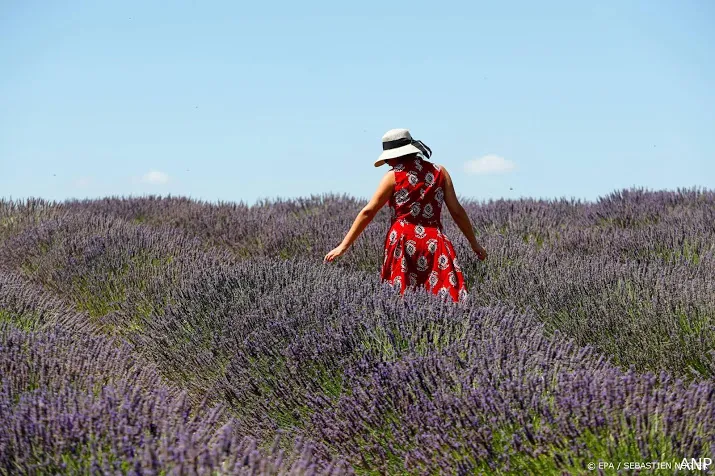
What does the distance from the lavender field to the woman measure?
36 cm

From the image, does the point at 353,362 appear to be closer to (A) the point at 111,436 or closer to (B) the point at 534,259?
(A) the point at 111,436

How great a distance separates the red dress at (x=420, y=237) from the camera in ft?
14.1

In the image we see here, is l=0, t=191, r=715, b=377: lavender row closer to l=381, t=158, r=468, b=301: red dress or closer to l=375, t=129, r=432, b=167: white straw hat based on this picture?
l=381, t=158, r=468, b=301: red dress

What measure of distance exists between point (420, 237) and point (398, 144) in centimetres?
52

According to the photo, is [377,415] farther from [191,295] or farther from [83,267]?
[83,267]

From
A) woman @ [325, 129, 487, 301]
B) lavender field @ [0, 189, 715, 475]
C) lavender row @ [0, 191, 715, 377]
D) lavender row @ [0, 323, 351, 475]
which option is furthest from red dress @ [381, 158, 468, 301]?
lavender row @ [0, 323, 351, 475]

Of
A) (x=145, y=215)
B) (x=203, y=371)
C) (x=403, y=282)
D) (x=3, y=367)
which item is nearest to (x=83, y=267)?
(x=203, y=371)

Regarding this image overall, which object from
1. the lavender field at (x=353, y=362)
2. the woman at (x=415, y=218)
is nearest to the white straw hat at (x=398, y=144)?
the woman at (x=415, y=218)

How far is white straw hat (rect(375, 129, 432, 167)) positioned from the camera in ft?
13.9

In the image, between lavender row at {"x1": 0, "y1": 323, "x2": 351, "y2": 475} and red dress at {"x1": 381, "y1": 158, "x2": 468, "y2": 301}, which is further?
red dress at {"x1": 381, "y1": 158, "x2": 468, "y2": 301}

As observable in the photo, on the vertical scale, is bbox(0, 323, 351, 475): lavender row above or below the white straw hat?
Answer: below

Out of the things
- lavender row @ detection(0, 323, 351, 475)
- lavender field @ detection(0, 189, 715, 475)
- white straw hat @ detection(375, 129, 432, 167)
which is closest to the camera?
lavender row @ detection(0, 323, 351, 475)

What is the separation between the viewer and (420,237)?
4.36 m

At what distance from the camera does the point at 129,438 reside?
198cm
